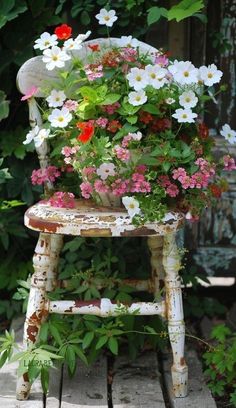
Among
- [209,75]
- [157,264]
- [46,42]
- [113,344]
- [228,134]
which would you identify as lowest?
[113,344]

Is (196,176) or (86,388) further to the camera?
(86,388)

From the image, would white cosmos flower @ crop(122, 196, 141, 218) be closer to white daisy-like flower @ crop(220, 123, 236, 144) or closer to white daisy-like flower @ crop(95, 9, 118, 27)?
white daisy-like flower @ crop(220, 123, 236, 144)

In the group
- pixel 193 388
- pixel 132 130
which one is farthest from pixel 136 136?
pixel 193 388

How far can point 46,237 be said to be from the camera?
Result: 2.85 metres

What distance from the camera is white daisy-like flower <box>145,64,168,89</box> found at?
277 centimetres

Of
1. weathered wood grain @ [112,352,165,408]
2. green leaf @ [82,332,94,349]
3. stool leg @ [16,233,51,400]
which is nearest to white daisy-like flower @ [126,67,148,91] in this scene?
stool leg @ [16,233,51,400]

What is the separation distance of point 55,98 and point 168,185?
0.50 m

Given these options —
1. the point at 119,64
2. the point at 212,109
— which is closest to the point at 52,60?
the point at 119,64

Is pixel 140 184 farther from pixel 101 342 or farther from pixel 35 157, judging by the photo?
pixel 35 157

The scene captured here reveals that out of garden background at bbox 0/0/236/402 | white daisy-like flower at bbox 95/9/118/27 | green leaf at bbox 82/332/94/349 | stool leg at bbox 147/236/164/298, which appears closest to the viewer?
green leaf at bbox 82/332/94/349

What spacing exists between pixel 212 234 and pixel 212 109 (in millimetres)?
574

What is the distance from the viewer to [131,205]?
107 inches

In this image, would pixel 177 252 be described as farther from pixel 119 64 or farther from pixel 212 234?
pixel 212 234

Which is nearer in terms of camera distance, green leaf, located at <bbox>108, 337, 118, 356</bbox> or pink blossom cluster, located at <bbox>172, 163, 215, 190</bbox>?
pink blossom cluster, located at <bbox>172, 163, 215, 190</bbox>
